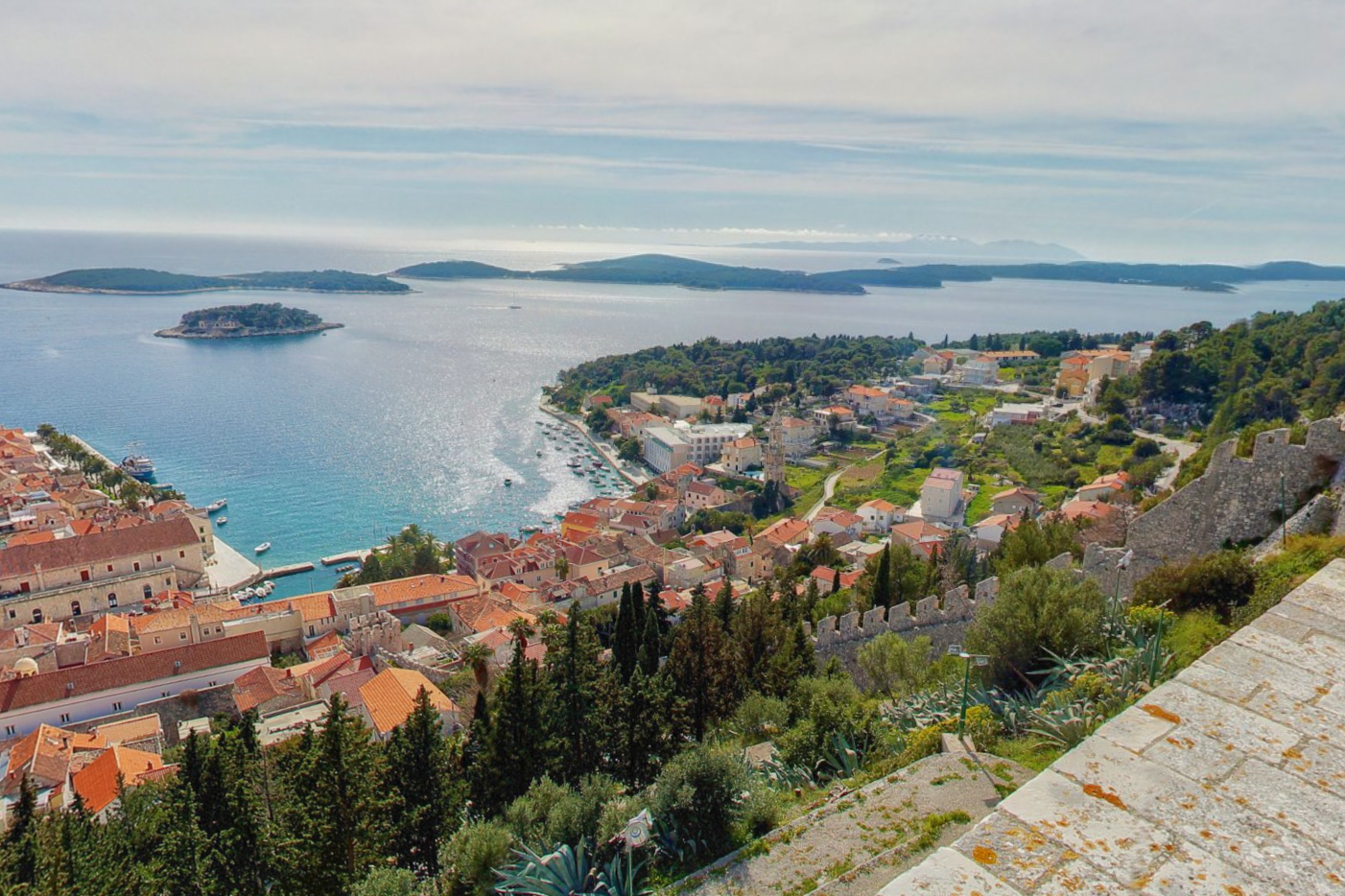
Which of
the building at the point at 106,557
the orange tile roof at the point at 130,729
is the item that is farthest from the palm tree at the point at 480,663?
the building at the point at 106,557

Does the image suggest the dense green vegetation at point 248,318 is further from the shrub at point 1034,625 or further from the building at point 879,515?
the shrub at point 1034,625

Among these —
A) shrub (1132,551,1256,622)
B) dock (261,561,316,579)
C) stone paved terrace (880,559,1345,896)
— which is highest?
stone paved terrace (880,559,1345,896)

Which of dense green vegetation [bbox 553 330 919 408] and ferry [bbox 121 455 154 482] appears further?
dense green vegetation [bbox 553 330 919 408]

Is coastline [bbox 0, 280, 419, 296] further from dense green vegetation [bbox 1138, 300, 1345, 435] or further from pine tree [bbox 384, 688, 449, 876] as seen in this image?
pine tree [bbox 384, 688, 449, 876]

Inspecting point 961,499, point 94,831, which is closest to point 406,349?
point 961,499

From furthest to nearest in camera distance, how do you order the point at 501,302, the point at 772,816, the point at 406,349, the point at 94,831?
1. the point at 501,302
2. the point at 406,349
3. the point at 94,831
4. the point at 772,816

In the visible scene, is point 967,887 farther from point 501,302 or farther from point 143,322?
point 501,302

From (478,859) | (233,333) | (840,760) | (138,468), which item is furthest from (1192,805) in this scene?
(233,333)

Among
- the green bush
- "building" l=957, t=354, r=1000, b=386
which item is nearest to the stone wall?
the green bush
